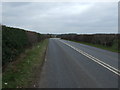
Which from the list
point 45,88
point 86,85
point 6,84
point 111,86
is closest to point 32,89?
point 45,88

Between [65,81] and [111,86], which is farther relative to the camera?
[65,81]

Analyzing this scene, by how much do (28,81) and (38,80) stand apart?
40 cm

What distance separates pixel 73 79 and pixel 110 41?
1026 inches

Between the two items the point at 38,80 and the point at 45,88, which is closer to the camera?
the point at 45,88

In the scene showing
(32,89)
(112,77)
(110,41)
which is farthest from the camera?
(110,41)

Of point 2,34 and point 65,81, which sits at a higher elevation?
point 2,34

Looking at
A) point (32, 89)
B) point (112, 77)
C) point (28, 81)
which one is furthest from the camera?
point (112, 77)

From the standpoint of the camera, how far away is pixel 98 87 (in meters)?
7.29

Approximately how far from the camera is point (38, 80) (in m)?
8.53

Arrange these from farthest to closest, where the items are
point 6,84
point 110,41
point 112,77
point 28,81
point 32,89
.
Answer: point 110,41 < point 112,77 < point 28,81 < point 6,84 < point 32,89

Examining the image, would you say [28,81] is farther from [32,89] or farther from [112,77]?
[112,77]

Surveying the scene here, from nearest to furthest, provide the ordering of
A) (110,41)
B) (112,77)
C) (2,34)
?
(112,77) → (2,34) → (110,41)

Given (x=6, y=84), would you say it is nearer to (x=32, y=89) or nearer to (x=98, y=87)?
(x=32, y=89)

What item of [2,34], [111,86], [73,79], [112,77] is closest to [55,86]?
[73,79]
